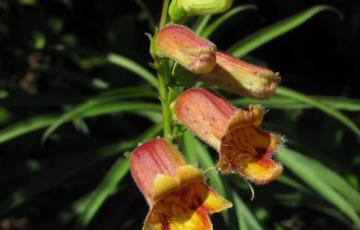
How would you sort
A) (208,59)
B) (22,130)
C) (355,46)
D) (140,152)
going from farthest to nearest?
(355,46)
(22,130)
(140,152)
(208,59)

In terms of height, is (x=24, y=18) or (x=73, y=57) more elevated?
(x=24, y=18)

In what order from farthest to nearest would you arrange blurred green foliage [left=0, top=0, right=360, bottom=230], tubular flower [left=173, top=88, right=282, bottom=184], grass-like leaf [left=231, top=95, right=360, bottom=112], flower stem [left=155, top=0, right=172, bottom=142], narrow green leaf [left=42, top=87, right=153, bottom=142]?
grass-like leaf [left=231, top=95, right=360, bottom=112], blurred green foliage [left=0, top=0, right=360, bottom=230], narrow green leaf [left=42, top=87, right=153, bottom=142], flower stem [left=155, top=0, right=172, bottom=142], tubular flower [left=173, top=88, right=282, bottom=184]

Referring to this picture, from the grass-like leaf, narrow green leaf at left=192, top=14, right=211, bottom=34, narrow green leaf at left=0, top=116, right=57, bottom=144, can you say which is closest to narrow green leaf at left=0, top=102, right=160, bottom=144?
narrow green leaf at left=0, top=116, right=57, bottom=144

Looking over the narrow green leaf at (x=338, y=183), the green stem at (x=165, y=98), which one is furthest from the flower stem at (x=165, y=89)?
the narrow green leaf at (x=338, y=183)

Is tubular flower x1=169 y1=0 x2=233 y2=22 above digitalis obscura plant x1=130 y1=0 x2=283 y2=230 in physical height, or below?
above

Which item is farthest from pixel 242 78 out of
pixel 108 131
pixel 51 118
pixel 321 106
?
pixel 108 131

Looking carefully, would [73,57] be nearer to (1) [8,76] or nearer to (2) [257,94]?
(1) [8,76]

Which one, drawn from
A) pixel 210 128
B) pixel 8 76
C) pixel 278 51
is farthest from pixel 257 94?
pixel 278 51

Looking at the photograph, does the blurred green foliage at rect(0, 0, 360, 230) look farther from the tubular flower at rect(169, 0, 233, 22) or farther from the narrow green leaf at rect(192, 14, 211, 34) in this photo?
the tubular flower at rect(169, 0, 233, 22)
